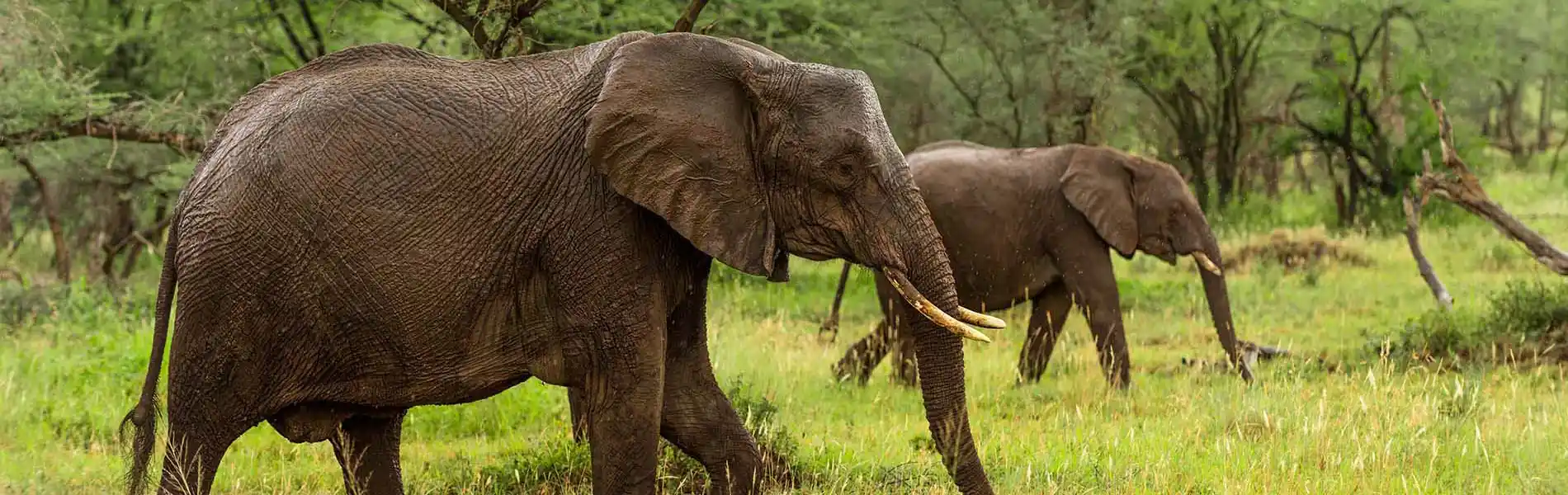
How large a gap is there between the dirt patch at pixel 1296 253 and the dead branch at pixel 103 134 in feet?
33.8

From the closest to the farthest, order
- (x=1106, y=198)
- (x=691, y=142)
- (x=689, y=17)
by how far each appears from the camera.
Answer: (x=691, y=142) → (x=689, y=17) → (x=1106, y=198)

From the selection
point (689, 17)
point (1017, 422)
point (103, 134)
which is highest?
point (103, 134)

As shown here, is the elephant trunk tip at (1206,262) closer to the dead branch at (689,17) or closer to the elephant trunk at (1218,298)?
the elephant trunk at (1218,298)

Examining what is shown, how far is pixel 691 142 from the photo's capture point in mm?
5145

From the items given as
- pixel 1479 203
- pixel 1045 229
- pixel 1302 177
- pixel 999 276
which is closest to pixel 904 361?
pixel 999 276

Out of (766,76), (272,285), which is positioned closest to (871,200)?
(766,76)

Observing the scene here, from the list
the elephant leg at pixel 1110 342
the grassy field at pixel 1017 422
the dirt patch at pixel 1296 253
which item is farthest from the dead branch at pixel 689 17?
the dirt patch at pixel 1296 253

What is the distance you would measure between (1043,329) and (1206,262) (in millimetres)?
1168

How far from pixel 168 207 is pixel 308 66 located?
14.7 metres

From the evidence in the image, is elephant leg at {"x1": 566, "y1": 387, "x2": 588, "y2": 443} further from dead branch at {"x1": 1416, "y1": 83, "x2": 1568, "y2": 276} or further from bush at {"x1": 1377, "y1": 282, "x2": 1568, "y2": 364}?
dead branch at {"x1": 1416, "y1": 83, "x2": 1568, "y2": 276}

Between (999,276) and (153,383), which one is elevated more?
(999,276)

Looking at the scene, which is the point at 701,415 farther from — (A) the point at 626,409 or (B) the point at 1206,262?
(B) the point at 1206,262

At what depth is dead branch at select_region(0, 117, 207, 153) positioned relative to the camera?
11812mm

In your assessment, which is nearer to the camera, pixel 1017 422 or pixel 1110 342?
pixel 1017 422
